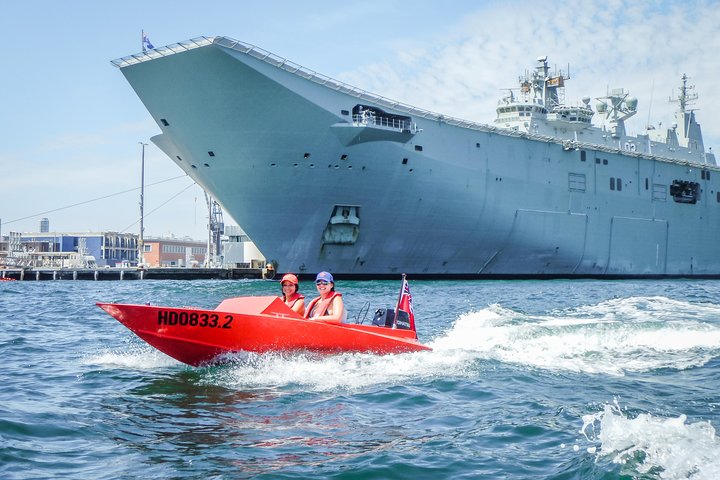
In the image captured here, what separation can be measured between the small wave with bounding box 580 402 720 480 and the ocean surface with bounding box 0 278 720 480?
17mm

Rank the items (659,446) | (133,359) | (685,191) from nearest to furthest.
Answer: (659,446) < (133,359) < (685,191)

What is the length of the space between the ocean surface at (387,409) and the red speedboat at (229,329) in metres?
0.24

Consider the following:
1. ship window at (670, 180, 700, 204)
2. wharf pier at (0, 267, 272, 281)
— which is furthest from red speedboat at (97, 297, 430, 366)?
ship window at (670, 180, 700, 204)

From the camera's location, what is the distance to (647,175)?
49.0 m

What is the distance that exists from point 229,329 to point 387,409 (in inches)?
116

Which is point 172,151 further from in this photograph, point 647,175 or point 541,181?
point 647,175

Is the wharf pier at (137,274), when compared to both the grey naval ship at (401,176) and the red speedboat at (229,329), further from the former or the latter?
the red speedboat at (229,329)

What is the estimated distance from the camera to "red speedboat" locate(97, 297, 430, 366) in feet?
33.1

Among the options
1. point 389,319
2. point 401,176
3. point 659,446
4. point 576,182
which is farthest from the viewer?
point 576,182

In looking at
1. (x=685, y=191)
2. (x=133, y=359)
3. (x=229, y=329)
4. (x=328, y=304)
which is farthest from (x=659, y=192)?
(x=229, y=329)

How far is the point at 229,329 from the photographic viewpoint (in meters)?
10.2

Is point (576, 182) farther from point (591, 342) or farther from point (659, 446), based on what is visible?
point (659, 446)

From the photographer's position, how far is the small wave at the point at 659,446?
5.57 meters

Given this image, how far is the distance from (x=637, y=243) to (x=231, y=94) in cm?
3138
